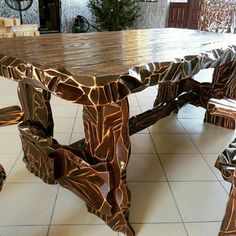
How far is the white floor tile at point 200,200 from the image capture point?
1391 millimetres

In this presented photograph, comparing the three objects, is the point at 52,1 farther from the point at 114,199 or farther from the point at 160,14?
the point at 114,199

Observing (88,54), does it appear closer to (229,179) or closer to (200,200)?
(229,179)

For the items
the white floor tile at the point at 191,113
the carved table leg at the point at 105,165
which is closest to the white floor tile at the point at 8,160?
the carved table leg at the point at 105,165

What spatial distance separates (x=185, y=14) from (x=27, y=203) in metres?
5.29

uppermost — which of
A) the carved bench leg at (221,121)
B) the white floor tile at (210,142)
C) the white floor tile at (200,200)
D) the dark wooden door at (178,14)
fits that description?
the dark wooden door at (178,14)

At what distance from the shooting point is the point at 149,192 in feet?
5.09

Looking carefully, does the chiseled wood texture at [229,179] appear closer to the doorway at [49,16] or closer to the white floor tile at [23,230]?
the white floor tile at [23,230]

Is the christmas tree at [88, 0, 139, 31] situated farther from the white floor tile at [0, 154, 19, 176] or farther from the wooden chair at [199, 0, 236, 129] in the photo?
the white floor tile at [0, 154, 19, 176]

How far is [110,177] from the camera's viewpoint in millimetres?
1138

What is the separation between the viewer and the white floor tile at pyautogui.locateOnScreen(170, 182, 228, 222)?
139 cm

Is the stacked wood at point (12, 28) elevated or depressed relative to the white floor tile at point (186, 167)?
elevated

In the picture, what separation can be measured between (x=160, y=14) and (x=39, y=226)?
5.66 meters

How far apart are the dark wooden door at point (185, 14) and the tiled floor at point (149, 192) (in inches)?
155

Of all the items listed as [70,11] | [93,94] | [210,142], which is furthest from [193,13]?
[93,94]
